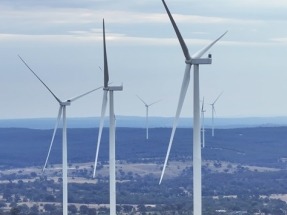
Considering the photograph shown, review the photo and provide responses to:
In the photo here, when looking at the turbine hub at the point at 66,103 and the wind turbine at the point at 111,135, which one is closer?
the wind turbine at the point at 111,135

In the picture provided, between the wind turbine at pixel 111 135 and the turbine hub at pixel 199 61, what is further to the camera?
the wind turbine at pixel 111 135

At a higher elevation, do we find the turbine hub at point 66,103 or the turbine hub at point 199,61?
the turbine hub at point 66,103

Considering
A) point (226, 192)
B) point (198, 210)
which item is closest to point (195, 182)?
point (198, 210)

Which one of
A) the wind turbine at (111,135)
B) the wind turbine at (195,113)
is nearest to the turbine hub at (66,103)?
the wind turbine at (111,135)

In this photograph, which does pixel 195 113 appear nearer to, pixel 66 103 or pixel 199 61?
pixel 199 61

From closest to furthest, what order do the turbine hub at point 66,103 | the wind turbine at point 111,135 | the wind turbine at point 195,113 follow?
the wind turbine at point 195,113 < the wind turbine at point 111,135 < the turbine hub at point 66,103

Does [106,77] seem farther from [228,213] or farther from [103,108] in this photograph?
[228,213]

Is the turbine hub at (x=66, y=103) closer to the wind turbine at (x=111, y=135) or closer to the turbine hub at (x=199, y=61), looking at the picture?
the wind turbine at (x=111, y=135)

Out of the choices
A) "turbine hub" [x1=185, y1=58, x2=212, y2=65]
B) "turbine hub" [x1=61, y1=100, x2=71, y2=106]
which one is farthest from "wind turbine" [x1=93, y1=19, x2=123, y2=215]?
"turbine hub" [x1=185, y1=58, x2=212, y2=65]

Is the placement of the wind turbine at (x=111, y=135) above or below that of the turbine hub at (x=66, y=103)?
below

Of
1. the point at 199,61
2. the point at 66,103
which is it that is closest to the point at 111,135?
the point at 66,103

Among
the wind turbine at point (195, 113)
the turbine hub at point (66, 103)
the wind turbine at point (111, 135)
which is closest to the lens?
the wind turbine at point (195, 113)
